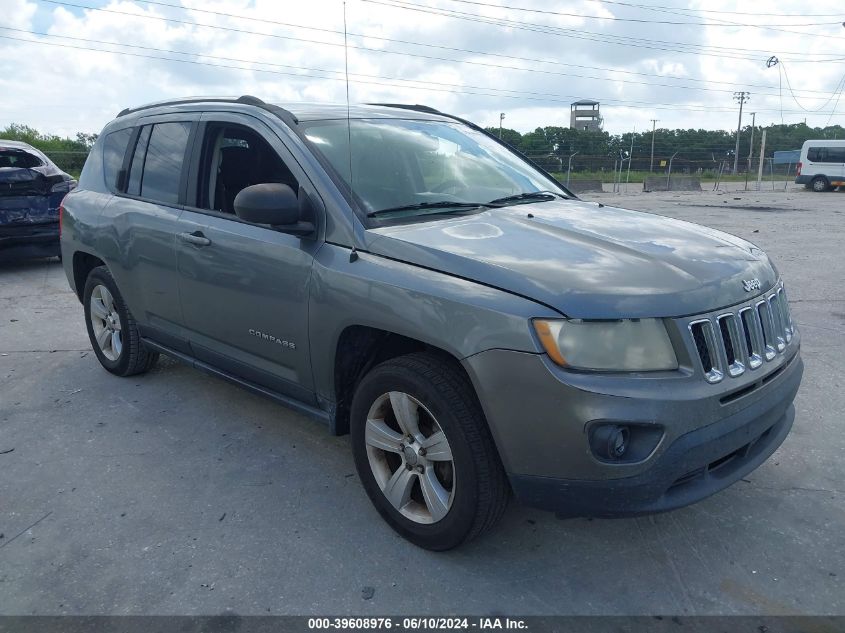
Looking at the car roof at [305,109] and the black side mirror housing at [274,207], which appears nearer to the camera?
the black side mirror housing at [274,207]

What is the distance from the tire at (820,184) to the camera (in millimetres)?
36125

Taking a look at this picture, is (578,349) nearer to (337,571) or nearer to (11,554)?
(337,571)

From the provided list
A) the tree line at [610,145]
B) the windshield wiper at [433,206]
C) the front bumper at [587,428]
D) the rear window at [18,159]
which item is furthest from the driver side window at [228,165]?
the tree line at [610,145]

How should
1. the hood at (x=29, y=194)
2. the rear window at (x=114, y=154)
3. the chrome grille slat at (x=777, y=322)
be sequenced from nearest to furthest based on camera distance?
1. the chrome grille slat at (x=777, y=322)
2. the rear window at (x=114, y=154)
3. the hood at (x=29, y=194)

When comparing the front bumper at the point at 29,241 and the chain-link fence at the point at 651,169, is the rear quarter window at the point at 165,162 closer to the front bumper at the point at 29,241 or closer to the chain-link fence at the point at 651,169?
the front bumper at the point at 29,241

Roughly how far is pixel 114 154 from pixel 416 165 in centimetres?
248

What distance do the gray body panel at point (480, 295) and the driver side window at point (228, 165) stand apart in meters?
0.08

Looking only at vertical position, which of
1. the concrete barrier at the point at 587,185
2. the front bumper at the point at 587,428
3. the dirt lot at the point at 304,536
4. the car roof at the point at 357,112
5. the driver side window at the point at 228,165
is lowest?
the dirt lot at the point at 304,536

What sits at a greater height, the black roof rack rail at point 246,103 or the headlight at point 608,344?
the black roof rack rail at point 246,103

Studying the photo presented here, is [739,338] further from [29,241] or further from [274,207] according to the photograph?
[29,241]

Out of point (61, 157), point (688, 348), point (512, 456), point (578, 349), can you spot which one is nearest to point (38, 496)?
point (512, 456)

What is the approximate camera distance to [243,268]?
11.6ft

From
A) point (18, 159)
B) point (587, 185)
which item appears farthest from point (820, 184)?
point (18, 159)

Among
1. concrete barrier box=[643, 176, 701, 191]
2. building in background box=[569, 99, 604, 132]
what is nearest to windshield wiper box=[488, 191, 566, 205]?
concrete barrier box=[643, 176, 701, 191]
